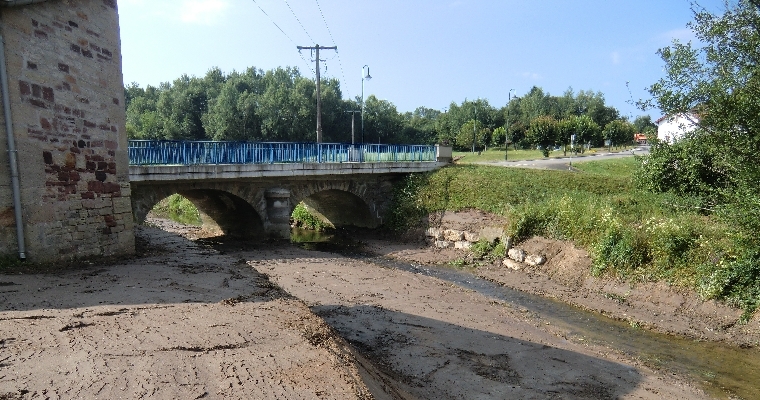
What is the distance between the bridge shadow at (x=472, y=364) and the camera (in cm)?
657

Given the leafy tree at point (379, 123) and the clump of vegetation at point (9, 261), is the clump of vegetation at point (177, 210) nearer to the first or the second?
the clump of vegetation at point (9, 261)

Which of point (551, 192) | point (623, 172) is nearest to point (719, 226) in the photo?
point (551, 192)

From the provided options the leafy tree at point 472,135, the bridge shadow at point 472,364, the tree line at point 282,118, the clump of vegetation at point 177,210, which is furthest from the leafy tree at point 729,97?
the leafy tree at point 472,135

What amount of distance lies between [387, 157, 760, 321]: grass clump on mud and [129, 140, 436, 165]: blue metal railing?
190 cm

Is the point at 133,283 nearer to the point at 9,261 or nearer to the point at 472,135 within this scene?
the point at 9,261

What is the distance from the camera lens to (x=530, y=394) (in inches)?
257

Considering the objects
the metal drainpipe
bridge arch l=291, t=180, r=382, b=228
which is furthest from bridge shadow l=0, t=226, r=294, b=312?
bridge arch l=291, t=180, r=382, b=228

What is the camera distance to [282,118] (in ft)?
142

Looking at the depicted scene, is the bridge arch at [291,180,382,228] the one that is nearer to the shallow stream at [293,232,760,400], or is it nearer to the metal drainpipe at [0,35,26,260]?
the shallow stream at [293,232,760,400]

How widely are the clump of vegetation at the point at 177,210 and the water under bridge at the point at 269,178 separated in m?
7.08

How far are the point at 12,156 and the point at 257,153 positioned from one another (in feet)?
33.3

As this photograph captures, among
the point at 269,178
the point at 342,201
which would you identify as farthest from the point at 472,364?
the point at 342,201

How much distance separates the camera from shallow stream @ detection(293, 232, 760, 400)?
25.5 ft

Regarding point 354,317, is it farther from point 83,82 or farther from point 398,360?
point 83,82
